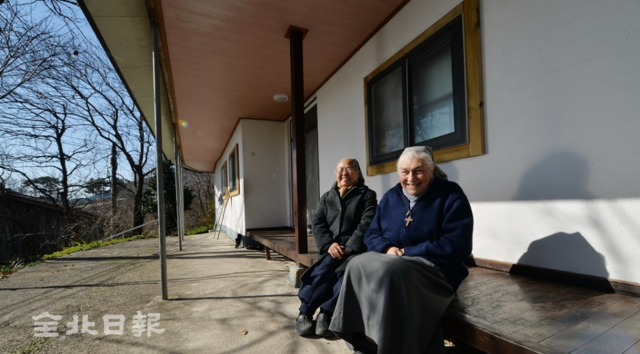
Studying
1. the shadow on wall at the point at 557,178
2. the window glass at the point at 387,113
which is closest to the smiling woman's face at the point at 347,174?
the window glass at the point at 387,113

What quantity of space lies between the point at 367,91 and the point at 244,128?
3.18 meters

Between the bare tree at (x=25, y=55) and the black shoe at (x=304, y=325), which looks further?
the bare tree at (x=25, y=55)

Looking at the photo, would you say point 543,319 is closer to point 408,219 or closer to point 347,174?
point 408,219

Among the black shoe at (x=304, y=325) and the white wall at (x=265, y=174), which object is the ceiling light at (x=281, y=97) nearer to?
the white wall at (x=265, y=174)

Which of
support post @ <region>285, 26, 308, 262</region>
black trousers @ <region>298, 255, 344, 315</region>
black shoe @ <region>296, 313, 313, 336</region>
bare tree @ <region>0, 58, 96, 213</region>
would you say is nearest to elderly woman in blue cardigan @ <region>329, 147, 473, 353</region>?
black trousers @ <region>298, 255, 344, 315</region>

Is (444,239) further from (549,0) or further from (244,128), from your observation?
(244,128)

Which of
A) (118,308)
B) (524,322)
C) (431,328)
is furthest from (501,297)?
(118,308)

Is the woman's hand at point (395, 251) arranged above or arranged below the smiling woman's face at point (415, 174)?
below

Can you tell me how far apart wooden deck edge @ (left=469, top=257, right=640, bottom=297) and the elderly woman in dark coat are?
2.84ft

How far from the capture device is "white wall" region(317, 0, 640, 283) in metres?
1.34

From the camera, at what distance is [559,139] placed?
1.58m

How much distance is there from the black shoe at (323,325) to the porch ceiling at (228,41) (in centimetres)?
243

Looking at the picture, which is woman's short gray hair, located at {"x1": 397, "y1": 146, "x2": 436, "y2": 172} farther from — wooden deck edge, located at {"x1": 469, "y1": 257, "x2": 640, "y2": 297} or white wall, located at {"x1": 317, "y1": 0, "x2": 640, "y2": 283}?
wooden deck edge, located at {"x1": 469, "y1": 257, "x2": 640, "y2": 297}

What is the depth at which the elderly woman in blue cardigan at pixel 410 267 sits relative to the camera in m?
1.22
